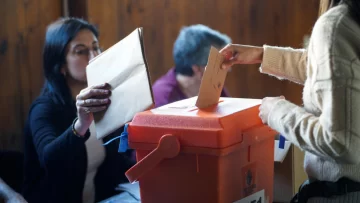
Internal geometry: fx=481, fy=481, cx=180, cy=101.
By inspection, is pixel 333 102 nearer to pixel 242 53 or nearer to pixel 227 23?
pixel 242 53

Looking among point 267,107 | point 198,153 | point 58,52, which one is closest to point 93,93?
point 198,153

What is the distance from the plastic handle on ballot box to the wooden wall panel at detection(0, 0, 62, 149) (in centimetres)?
125

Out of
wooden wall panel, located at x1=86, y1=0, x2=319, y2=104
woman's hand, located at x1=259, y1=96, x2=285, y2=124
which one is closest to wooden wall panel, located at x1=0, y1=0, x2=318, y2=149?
wooden wall panel, located at x1=86, y1=0, x2=319, y2=104

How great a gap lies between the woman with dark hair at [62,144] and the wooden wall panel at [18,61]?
381mm

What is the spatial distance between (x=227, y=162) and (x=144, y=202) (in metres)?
0.25

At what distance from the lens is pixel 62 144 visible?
5.29 feet

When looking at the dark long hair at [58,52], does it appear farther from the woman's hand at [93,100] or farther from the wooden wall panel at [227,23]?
the wooden wall panel at [227,23]

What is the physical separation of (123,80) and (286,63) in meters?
0.43

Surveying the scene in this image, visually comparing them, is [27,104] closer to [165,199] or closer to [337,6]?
[165,199]

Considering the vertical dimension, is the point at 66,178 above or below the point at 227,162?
below

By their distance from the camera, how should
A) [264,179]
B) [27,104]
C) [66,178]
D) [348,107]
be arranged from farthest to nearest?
[27,104]
[66,178]
[264,179]
[348,107]

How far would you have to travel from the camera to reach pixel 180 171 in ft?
3.85

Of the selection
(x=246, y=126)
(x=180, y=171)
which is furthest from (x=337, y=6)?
(x=180, y=171)

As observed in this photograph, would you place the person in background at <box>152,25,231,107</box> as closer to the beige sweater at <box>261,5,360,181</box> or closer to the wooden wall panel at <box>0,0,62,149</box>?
the wooden wall panel at <box>0,0,62,149</box>
